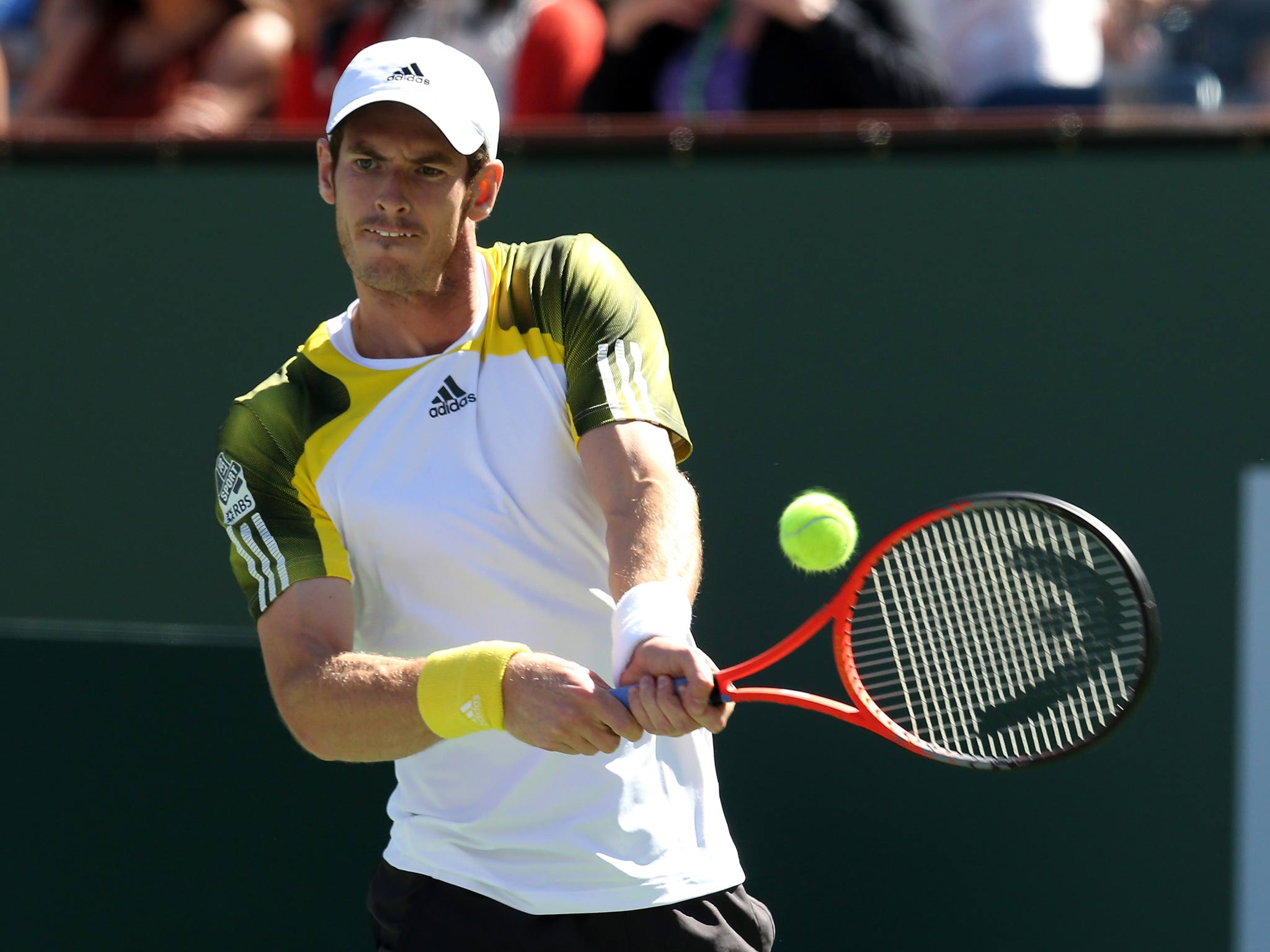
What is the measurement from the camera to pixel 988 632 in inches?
104

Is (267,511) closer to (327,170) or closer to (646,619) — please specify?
(327,170)

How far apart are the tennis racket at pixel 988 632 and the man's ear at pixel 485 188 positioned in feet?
2.46

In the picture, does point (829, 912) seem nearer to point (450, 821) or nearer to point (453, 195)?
point (450, 821)

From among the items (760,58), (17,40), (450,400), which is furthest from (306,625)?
(17,40)

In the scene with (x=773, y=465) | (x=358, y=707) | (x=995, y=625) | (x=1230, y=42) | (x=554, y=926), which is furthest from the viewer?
(x=1230, y=42)

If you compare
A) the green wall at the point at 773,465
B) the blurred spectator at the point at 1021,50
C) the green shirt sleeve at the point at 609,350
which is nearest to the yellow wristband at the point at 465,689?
the green shirt sleeve at the point at 609,350

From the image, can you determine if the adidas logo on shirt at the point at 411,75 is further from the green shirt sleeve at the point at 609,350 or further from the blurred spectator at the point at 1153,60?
the blurred spectator at the point at 1153,60

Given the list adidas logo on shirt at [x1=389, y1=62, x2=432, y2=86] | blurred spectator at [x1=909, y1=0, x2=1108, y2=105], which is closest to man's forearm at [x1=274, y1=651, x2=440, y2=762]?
adidas logo on shirt at [x1=389, y1=62, x2=432, y2=86]

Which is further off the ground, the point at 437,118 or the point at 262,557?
the point at 437,118

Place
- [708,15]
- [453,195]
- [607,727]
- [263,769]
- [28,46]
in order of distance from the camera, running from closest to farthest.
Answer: [607,727] < [453,195] < [263,769] < [708,15] < [28,46]

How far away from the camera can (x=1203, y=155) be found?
3.49m

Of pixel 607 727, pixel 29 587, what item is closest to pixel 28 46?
pixel 29 587

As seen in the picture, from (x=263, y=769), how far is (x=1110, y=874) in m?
1.90

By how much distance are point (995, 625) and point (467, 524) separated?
0.86m
